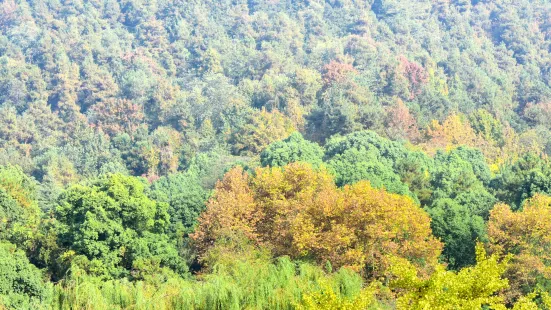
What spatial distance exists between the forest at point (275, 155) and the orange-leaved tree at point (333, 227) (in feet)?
0.33

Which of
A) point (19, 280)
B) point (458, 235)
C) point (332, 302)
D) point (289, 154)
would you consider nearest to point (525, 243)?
point (458, 235)

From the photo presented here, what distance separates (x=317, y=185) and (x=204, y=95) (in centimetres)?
5514

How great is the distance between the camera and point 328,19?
12875 centimetres

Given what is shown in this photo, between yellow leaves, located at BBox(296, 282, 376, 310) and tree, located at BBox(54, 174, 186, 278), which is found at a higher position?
tree, located at BBox(54, 174, 186, 278)

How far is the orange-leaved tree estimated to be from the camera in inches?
1190

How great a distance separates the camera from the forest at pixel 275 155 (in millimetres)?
26719

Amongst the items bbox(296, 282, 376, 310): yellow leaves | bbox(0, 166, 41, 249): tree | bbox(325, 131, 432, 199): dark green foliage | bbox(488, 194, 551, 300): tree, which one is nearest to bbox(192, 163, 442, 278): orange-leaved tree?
bbox(488, 194, 551, 300): tree

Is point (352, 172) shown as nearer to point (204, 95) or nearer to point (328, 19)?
point (204, 95)

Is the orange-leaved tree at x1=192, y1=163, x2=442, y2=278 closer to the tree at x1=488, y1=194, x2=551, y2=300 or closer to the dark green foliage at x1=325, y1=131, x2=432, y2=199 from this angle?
the tree at x1=488, y1=194, x2=551, y2=300

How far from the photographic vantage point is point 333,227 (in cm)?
3041

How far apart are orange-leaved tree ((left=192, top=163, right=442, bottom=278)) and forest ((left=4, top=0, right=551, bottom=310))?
0.33 ft

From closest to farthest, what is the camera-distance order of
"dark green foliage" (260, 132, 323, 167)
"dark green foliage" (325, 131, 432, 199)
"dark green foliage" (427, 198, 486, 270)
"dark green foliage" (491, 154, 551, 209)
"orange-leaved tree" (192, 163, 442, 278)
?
"orange-leaved tree" (192, 163, 442, 278) < "dark green foliage" (427, 198, 486, 270) < "dark green foliage" (491, 154, 551, 209) < "dark green foliage" (325, 131, 432, 199) < "dark green foliage" (260, 132, 323, 167)

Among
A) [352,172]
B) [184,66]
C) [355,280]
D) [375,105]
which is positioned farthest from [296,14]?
[355,280]

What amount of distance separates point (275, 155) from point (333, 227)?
21.3 meters
